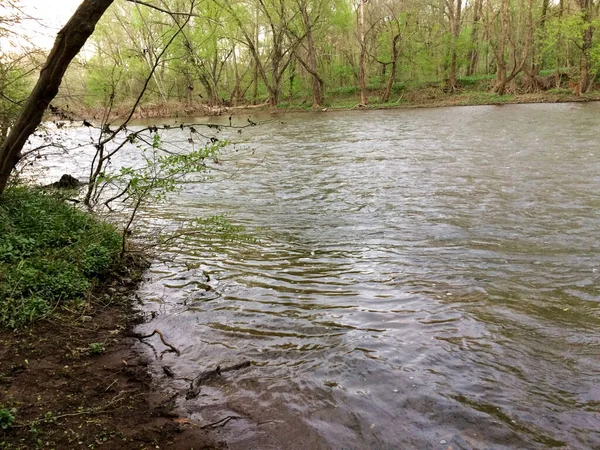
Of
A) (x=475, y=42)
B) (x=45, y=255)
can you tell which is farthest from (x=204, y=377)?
(x=475, y=42)

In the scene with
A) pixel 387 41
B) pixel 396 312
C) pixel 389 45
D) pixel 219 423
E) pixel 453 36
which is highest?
pixel 453 36

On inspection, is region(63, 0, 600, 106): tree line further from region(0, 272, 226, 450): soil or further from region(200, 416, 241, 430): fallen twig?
region(200, 416, 241, 430): fallen twig

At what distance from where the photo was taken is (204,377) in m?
4.12

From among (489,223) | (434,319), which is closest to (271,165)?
(489,223)

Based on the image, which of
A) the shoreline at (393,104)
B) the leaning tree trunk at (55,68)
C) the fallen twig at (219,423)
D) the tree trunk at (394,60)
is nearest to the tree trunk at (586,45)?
the shoreline at (393,104)

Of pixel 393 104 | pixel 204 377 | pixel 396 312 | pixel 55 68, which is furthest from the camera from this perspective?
pixel 393 104

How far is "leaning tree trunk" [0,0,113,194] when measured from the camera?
5262 mm

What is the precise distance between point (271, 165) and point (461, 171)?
643 centimetres

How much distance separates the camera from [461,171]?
41.4 ft

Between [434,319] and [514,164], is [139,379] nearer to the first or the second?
[434,319]

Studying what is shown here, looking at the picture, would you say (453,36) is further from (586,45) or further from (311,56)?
(311,56)

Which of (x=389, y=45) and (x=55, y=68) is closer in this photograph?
(x=55, y=68)

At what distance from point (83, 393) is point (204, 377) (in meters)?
1.03

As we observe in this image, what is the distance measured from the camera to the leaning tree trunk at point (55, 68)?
17.3 feet
